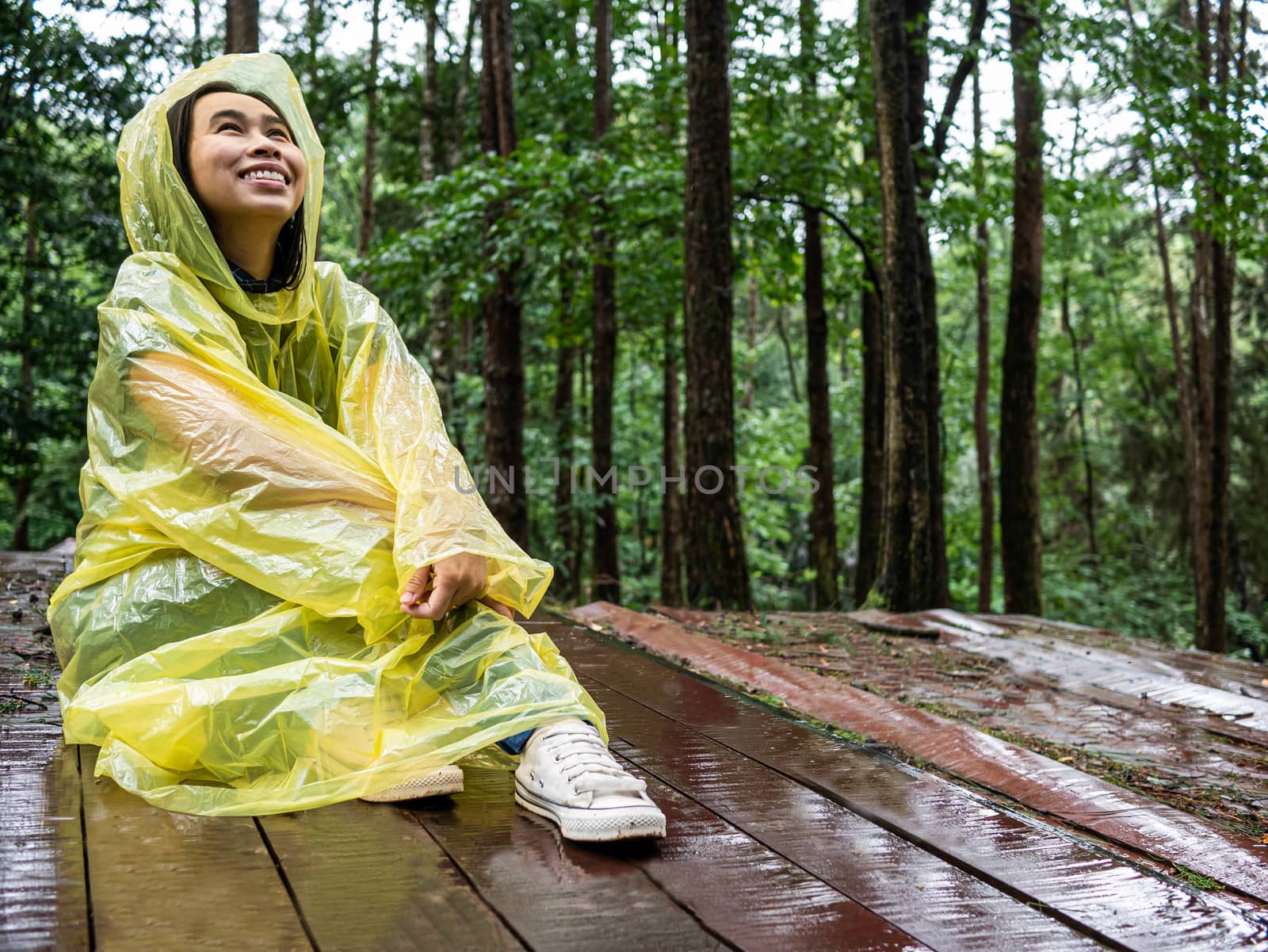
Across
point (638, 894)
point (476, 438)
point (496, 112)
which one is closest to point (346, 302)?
point (638, 894)

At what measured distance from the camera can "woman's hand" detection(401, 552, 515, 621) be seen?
2184 millimetres

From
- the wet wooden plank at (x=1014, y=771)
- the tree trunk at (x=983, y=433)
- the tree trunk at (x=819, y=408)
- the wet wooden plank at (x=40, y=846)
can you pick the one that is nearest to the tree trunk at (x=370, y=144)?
the tree trunk at (x=819, y=408)

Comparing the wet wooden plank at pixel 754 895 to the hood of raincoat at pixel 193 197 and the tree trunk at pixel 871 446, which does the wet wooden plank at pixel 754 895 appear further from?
the tree trunk at pixel 871 446

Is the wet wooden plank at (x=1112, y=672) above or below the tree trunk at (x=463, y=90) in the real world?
below

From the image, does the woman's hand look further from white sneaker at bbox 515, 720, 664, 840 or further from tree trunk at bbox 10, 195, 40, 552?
tree trunk at bbox 10, 195, 40, 552

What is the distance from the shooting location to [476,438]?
12.7m

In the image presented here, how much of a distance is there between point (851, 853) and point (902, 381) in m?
5.03

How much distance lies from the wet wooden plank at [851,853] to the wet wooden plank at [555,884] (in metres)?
0.30

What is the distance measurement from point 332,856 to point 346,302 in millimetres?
1535

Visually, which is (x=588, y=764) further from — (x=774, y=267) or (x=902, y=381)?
(x=774, y=267)

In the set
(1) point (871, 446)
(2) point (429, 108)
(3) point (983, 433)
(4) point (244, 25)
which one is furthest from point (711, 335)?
(3) point (983, 433)

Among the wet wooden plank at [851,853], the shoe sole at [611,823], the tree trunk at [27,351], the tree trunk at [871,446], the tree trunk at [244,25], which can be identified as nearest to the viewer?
the wet wooden plank at [851,853]

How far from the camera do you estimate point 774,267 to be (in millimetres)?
10062

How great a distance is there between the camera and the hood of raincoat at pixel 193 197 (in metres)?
2.59
